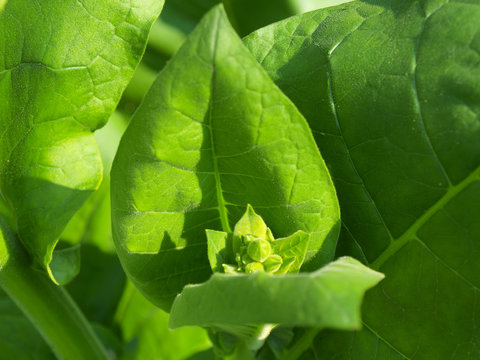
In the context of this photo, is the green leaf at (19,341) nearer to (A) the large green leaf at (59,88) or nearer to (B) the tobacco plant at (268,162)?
(B) the tobacco plant at (268,162)

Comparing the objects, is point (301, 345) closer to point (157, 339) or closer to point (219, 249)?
point (219, 249)

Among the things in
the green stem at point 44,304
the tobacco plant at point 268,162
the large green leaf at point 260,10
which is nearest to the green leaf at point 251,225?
the tobacco plant at point 268,162

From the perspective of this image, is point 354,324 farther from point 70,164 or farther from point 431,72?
point 70,164

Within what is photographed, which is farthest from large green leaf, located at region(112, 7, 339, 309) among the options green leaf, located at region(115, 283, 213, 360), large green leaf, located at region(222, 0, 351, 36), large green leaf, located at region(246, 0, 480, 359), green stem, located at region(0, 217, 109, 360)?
large green leaf, located at region(222, 0, 351, 36)

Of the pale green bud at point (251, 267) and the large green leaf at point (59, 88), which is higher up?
the large green leaf at point (59, 88)

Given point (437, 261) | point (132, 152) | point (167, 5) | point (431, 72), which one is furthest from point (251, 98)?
point (167, 5)
